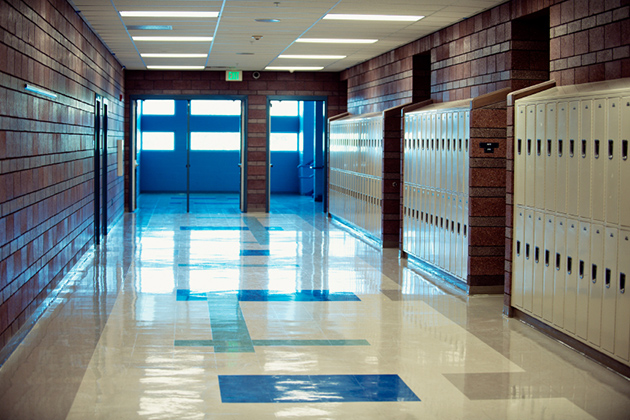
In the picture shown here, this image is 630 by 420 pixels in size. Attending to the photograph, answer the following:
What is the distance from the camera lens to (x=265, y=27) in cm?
914

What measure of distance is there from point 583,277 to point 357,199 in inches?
291

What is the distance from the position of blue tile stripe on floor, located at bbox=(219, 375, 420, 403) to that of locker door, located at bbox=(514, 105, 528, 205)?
7.37 ft

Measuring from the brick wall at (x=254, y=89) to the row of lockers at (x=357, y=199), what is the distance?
1.93m

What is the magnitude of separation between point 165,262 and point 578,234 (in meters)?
5.22

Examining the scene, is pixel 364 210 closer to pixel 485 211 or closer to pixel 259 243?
pixel 259 243

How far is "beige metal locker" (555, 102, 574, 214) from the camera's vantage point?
5.30 metres


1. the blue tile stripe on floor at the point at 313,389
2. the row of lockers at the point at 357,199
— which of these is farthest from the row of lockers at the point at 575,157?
the row of lockers at the point at 357,199

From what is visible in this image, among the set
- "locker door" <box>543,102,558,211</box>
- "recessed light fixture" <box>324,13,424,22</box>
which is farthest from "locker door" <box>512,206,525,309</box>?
"recessed light fixture" <box>324,13,424,22</box>

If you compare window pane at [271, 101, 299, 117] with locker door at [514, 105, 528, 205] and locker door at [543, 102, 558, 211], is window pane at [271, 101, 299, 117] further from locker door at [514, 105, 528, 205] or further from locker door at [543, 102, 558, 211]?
locker door at [543, 102, 558, 211]

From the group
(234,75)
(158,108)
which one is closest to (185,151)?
(158,108)

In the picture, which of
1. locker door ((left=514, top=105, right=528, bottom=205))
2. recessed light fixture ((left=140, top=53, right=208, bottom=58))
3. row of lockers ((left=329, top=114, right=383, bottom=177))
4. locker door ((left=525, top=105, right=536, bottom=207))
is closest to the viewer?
locker door ((left=525, top=105, right=536, bottom=207))

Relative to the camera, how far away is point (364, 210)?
1181cm

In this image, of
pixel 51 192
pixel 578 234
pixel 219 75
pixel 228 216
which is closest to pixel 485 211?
pixel 578 234

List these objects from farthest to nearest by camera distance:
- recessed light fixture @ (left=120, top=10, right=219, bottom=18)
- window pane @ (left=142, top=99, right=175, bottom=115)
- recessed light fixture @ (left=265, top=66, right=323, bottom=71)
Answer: window pane @ (left=142, top=99, right=175, bottom=115) → recessed light fixture @ (left=265, top=66, right=323, bottom=71) → recessed light fixture @ (left=120, top=10, right=219, bottom=18)
